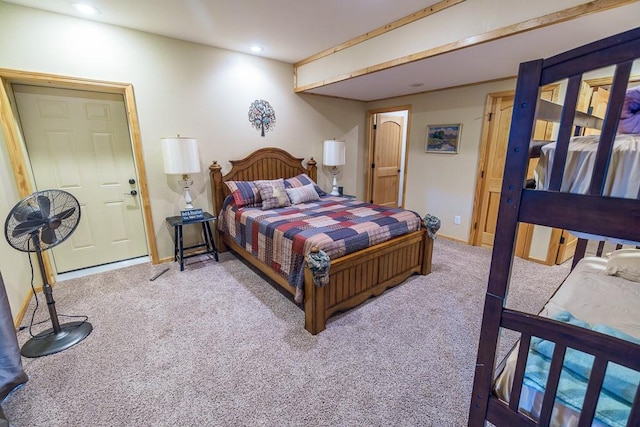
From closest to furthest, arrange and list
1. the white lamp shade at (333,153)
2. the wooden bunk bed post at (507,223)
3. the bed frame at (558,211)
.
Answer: the bed frame at (558,211) → the wooden bunk bed post at (507,223) → the white lamp shade at (333,153)

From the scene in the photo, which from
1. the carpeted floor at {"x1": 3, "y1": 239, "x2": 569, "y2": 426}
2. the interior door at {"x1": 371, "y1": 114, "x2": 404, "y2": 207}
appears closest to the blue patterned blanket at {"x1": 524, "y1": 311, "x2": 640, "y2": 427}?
the carpeted floor at {"x1": 3, "y1": 239, "x2": 569, "y2": 426}

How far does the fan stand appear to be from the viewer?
194 centimetres

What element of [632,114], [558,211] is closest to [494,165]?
[632,114]

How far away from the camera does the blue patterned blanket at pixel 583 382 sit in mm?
878

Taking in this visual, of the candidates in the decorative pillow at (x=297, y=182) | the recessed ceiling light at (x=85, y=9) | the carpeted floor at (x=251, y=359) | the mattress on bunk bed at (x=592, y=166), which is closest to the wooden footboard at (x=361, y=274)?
the carpeted floor at (x=251, y=359)

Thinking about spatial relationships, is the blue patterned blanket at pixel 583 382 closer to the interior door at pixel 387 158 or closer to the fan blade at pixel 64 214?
the fan blade at pixel 64 214

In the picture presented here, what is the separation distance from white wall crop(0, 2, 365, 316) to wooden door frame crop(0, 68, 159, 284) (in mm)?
61

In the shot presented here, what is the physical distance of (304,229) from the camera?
2480 mm

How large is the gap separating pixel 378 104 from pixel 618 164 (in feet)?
15.3

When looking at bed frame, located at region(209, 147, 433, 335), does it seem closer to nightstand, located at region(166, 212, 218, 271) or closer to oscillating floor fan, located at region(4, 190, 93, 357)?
nightstand, located at region(166, 212, 218, 271)

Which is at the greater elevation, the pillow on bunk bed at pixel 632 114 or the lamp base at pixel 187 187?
the pillow on bunk bed at pixel 632 114

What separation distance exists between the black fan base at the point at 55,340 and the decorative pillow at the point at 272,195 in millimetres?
1966

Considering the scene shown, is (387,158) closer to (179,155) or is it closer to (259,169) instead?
(259,169)

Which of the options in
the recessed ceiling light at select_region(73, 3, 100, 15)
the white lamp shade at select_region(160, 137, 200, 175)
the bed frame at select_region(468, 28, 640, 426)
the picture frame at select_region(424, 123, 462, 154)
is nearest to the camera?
the bed frame at select_region(468, 28, 640, 426)
